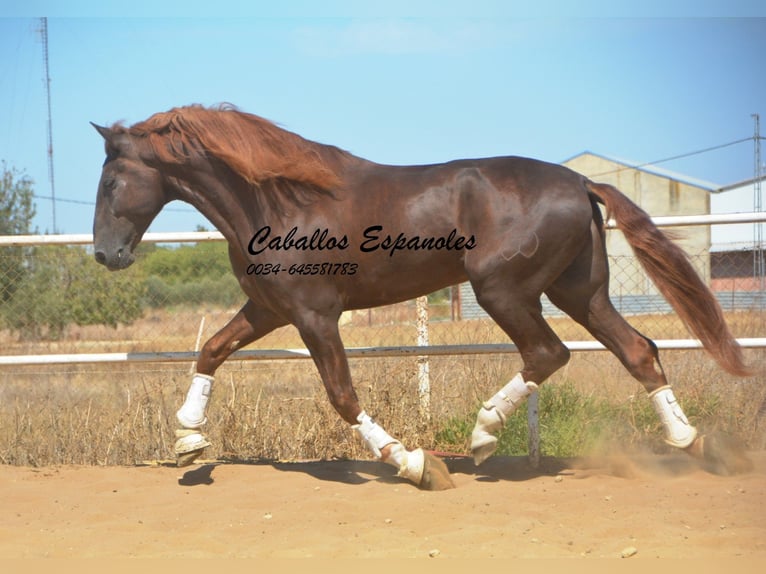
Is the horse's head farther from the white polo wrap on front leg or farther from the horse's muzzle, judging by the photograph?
the white polo wrap on front leg

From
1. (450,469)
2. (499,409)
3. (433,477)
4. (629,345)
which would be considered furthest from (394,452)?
(629,345)

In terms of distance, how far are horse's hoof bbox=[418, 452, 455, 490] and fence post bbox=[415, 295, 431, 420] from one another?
58.2 inches

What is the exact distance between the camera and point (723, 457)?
4520 millimetres

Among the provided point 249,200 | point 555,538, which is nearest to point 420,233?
point 249,200

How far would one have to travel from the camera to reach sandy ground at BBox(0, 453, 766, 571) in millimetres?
3377

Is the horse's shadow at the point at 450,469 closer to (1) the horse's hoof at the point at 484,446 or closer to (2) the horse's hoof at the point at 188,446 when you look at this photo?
(1) the horse's hoof at the point at 484,446

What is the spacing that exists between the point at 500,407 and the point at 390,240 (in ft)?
3.80

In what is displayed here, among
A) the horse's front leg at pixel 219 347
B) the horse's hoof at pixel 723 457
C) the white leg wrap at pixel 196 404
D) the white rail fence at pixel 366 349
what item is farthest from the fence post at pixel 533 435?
the white leg wrap at pixel 196 404

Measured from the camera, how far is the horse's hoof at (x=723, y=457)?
452 cm

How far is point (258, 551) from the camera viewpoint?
3.41m

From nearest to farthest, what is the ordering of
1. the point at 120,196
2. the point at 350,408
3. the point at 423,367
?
the point at 350,408 < the point at 120,196 < the point at 423,367

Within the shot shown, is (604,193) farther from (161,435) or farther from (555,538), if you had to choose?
(161,435)

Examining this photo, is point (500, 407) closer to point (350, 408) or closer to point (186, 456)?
point (350, 408)

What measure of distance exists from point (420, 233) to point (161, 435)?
8.92ft
